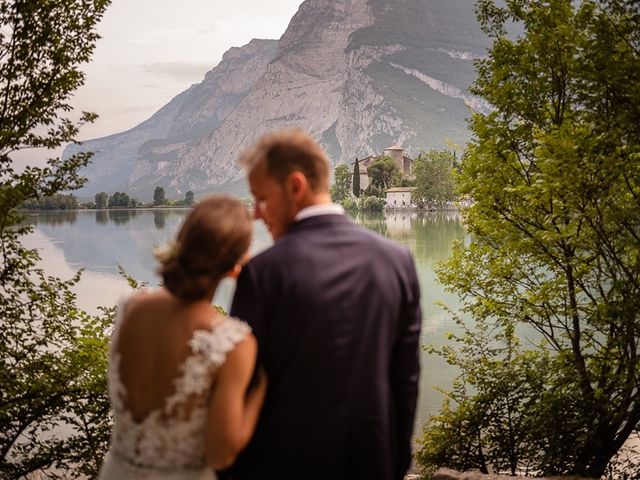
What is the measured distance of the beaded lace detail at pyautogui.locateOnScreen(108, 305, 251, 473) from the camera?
1970 mm

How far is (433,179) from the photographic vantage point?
112750 mm

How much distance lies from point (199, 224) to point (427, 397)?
14.9m

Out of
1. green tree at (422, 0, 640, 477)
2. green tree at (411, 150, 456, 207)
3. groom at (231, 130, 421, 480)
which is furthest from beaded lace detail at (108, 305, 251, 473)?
green tree at (411, 150, 456, 207)

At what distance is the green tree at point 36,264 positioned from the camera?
7410mm

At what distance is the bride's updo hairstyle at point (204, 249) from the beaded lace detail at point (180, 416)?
152mm

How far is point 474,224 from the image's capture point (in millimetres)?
10039

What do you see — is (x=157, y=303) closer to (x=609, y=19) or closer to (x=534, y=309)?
(x=609, y=19)

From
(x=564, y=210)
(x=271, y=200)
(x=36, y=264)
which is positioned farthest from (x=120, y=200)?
(x=271, y=200)

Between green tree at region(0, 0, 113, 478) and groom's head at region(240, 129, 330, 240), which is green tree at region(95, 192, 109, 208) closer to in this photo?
green tree at region(0, 0, 113, 478)

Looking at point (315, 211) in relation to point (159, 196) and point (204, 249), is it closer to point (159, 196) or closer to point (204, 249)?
point (204, 249)

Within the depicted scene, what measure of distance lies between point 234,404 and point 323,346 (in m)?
0.33

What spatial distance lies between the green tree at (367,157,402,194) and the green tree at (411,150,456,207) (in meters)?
12.5

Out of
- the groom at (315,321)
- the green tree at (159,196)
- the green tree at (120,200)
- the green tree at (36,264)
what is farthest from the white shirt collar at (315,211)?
the green tree at (120,200)

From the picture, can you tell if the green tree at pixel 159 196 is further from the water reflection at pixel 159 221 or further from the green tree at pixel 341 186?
the green tree at pixel 341 186
